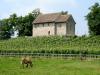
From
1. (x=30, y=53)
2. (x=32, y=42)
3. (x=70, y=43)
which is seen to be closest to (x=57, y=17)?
(x=32, y=42)

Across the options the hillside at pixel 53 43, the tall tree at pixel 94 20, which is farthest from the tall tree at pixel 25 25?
the tall tree at pixel 94 20

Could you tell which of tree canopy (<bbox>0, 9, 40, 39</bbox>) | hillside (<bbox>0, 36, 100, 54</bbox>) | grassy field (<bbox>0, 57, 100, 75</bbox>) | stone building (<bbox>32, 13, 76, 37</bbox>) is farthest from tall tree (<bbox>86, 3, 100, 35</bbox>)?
grassy field (<bbox>0, 57, 100, 75</bbox>)

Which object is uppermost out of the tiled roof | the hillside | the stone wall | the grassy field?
the tiled roof

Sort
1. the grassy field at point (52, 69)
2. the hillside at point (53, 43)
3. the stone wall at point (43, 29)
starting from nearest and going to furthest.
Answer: the grassy field at point (52, 69) → the hillside at point (53, 43) → the stone wall at point (43, 29)

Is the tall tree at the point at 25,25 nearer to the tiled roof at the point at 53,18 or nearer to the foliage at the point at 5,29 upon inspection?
the foliage at the point at 5,29

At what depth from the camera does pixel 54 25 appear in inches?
3885

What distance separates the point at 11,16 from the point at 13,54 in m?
59.9

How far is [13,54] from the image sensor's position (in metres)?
60.7

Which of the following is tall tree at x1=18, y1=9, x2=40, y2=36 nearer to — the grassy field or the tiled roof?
the tiled roof

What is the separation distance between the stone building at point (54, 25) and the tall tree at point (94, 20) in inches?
528

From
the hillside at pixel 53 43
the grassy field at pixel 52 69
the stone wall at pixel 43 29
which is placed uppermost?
the stone wall at pixel 43 29

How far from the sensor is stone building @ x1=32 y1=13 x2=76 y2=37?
318 feet

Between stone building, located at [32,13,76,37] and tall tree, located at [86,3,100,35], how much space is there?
44.0 feet

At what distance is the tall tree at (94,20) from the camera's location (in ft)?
267
